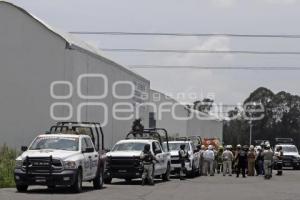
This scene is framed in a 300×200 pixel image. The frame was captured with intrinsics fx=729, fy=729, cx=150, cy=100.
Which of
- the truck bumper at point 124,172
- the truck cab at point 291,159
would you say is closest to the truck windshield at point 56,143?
the truck bumper at point 124,172

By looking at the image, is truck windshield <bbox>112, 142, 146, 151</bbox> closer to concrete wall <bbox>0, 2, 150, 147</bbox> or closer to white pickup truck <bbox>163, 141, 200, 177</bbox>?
concrete wall <bbox>0, 2, 150, 147</bbox>

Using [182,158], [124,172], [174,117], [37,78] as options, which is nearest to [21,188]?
[124,172]

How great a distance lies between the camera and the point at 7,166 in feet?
77.4

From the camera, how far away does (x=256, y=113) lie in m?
126

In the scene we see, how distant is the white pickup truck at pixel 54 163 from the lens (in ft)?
65.5

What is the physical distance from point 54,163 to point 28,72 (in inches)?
351

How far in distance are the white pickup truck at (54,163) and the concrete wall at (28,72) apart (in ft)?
19.3

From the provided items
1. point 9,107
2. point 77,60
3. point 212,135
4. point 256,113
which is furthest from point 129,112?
point 256,113

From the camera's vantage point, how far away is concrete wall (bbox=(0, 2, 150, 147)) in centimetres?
→ 2727

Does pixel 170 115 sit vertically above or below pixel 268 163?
above

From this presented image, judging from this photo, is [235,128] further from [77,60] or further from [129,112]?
[77,60]

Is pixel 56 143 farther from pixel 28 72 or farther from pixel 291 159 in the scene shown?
pixel 291 159

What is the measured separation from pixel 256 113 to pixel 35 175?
353 ft

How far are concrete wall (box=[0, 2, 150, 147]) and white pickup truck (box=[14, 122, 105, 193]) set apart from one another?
5.89 meters
